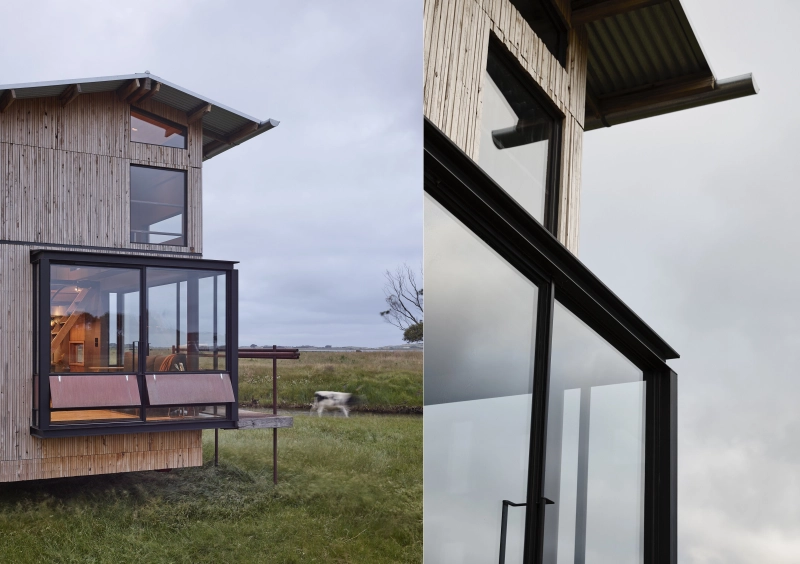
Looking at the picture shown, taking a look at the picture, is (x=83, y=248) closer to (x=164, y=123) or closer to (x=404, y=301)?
(x=164, y=123)

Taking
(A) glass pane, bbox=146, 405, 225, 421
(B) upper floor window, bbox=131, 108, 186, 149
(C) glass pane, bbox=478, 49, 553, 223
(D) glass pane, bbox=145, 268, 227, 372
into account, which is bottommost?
(A) glass pane, bbox=146, 405, 225, 421

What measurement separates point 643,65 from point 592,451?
11.5 feet

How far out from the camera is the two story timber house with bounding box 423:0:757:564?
10.1 ft

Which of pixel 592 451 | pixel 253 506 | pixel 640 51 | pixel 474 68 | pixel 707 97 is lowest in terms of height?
pixel 253 506

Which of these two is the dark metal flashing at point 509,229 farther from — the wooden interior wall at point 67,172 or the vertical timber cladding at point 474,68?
the wooden interior wall at point 67,172

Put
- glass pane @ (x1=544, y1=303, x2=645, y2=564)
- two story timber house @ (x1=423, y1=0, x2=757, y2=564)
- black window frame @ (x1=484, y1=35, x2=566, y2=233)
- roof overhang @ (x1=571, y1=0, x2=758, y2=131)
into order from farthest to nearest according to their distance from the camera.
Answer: roof overhang @ (x1=571, y1=0, x2=758, y2=131)
black window frame @ (x1=484, y1=35, x2=566, y2=233)
glass pane @ (x1=544, y1=303, x2=645, y2=564)
two story timber house @ (x1=423, y1=0, x2=757, y2=564)

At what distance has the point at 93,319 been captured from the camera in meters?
2.46

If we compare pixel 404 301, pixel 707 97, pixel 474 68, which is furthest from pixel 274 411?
pixel 707 97

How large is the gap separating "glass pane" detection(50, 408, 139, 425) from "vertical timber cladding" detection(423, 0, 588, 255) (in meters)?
1.59

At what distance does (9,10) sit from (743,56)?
20.6 feet

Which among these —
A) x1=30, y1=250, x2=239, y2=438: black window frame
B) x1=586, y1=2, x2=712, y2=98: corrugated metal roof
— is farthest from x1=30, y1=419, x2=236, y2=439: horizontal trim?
x1=586, y1=2, x2=712, y2=98: corrugated metal roof

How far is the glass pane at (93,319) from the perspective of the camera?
239 cm

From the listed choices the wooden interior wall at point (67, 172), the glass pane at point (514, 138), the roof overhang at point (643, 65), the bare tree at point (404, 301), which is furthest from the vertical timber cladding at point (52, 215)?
the roof overhang at point (643, 65)

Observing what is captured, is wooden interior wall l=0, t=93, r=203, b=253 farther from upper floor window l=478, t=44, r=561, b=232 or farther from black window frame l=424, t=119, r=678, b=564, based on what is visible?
upper floor window l=478, t=44, r=561, b=232
